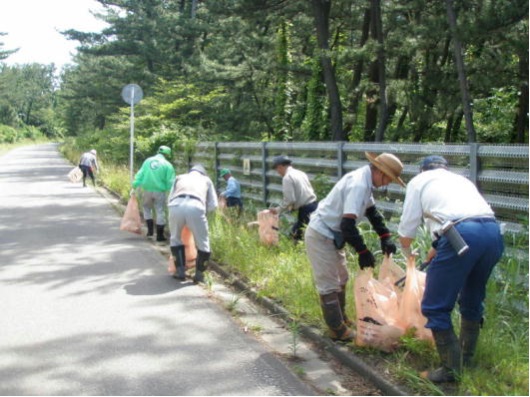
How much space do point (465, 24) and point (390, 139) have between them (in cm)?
1024

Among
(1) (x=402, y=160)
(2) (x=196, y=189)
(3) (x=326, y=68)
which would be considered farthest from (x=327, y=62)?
(2) (x=196, y=189)

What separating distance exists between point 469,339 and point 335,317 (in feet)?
4.38

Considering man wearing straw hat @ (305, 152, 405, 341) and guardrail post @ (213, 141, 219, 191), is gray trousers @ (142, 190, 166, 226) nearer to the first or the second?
guardrail post @ (213, 141, 219, 191)

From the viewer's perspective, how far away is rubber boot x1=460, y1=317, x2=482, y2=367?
4.84 meters

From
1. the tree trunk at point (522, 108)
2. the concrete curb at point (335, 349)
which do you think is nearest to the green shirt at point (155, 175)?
the concrete curb at point (335, 349)

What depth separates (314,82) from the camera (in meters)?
22.7

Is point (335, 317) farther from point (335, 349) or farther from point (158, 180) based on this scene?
point (158, 180)

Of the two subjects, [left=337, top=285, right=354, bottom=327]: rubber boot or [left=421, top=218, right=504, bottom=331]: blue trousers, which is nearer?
[left=421, top=218, right=504, bottom=331]: blue trousers

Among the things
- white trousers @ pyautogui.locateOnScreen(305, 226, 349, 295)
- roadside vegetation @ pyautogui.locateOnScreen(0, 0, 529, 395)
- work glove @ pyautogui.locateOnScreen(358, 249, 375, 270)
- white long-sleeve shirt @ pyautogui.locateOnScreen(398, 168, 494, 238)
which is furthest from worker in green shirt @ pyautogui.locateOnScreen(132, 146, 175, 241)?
white long-sleeve shirt @ pyautogui.locateOnScreen(398, 168, 494, 238)

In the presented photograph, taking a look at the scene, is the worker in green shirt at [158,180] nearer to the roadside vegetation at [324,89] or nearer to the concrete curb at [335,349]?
the roadside vegetation at [324,89]

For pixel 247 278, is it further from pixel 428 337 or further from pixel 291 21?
pixel 291 21

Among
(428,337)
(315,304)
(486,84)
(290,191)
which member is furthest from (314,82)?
(428,337)

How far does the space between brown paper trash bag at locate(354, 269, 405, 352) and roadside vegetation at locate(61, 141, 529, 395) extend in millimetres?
102

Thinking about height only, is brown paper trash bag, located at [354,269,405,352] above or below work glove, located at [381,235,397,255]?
below
